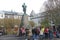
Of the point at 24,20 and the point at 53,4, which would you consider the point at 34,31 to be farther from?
the point at 53,4

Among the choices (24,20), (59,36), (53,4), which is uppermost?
(53,4)

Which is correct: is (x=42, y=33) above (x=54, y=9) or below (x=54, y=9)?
below

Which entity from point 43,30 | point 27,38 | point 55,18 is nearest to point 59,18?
point 55,18

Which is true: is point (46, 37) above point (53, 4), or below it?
below

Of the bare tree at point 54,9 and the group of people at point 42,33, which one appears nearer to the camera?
the group of people at point 42,33

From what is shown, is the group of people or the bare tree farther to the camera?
the bare tree

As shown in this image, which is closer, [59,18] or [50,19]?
[59,18]

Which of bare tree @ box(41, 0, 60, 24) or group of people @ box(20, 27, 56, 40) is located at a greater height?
bare tree @ box(41, 0, 60, 24)

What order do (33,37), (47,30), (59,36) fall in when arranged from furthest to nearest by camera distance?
(59,36) → (47,30) → (33,37)

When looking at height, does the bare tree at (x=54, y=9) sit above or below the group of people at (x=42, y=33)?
above

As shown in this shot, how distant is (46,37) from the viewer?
2000 cm

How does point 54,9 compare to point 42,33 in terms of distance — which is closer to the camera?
point 42,33

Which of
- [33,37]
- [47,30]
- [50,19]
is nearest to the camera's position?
[33,37]

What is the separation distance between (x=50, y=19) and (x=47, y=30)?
41169 millimetres
